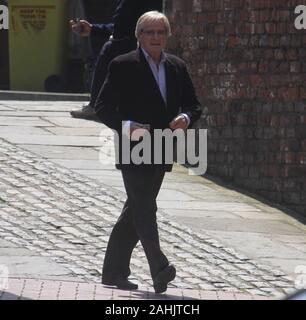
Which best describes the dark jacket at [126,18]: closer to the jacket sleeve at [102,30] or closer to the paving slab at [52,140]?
the jacket sleeve at [102,30]

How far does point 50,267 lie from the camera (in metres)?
9.01

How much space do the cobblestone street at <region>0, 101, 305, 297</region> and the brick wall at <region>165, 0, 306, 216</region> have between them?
0.41 m

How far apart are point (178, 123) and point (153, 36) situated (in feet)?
1.93

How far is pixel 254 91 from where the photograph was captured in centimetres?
1241

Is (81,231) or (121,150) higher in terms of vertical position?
(121,150)

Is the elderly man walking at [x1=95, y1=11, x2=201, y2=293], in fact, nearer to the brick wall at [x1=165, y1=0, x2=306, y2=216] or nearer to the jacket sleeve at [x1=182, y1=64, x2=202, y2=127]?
the jacket sleeve at [x1=182, y1=64, x2=202, y2=127]

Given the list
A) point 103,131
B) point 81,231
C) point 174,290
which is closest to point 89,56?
point 103,131

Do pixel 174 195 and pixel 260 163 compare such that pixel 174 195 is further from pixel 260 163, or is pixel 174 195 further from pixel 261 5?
pixel 261 5

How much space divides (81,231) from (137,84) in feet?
7.04
